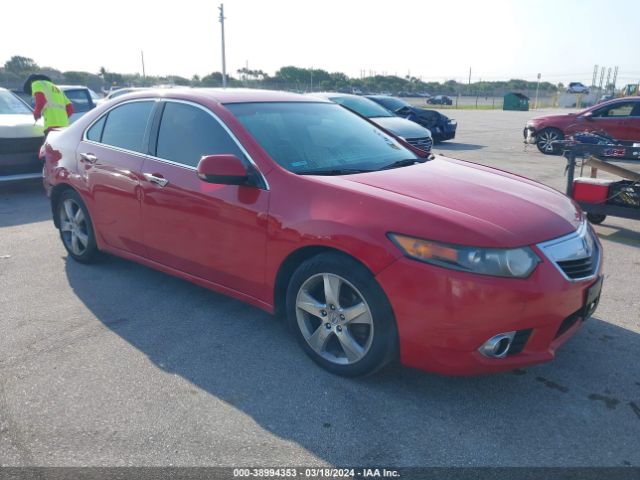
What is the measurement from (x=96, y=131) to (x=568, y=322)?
4.01m

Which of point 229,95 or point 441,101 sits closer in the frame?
point 229,95

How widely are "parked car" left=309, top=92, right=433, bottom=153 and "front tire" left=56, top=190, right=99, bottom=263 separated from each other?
247 inches

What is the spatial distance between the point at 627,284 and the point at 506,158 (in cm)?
897

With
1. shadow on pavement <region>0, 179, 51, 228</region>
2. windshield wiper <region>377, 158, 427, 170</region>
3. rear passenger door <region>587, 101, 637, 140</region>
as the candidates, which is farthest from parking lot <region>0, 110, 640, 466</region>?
rear passenger door <region>587, 101, 637, 140</region>

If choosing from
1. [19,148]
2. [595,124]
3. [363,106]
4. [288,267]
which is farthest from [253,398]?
[595,124]

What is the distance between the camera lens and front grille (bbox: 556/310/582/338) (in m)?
2.86

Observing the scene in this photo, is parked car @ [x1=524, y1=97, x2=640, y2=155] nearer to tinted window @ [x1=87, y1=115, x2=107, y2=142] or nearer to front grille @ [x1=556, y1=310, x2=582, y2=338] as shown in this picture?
front grille @ [x1=556, y1=310, x2=582, y2=338]

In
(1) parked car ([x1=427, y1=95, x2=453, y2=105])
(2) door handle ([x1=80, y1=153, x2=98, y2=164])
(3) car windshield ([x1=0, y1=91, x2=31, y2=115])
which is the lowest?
(1) parked car ([x1=427, y1=95, x2=453, y2=105])

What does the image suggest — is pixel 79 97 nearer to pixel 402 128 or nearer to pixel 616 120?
pixel 402 128

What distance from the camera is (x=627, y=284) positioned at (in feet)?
15.3

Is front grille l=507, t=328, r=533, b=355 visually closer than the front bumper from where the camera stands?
No

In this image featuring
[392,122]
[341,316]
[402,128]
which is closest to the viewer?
[341,316]

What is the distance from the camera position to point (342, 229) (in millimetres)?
2908

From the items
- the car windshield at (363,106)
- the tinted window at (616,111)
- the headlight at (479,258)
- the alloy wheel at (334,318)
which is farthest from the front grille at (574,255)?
the tinted window at (616,111)
